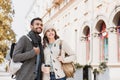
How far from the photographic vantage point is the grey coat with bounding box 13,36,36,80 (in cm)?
440

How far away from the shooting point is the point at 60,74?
14.7ft

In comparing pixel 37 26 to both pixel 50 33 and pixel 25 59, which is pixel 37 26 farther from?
pixel 25 59

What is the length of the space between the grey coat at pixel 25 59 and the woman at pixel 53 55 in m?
0.17

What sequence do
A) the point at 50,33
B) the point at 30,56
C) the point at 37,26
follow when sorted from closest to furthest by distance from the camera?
the point at 30,56 < the point at 37,26 < the point at 50,33

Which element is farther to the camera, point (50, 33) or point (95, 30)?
point (95, 30)

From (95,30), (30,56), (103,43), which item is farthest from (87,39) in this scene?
(30,56)

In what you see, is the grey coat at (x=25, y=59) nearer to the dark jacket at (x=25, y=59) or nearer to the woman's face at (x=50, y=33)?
the dark jacket at (x=25, y=59)

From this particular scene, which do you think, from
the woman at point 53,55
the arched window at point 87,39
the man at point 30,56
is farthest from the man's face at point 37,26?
the arched window at point 87,39

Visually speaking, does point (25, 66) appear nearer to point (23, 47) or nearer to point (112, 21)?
point (23, 47)

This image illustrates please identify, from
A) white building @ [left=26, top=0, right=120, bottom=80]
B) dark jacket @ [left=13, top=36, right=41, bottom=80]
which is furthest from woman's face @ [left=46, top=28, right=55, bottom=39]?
white building @ [left=26, top=0, right=120, bottom=80]

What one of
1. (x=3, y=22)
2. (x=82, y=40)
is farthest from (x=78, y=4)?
(x=3, y=22)

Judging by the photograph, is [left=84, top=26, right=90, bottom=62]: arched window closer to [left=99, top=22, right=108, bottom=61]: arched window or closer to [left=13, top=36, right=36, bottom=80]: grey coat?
[left=99, top=22, right=108, bottom=61]: arched window

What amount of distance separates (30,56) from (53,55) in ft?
1.01

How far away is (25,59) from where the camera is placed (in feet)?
14.4
